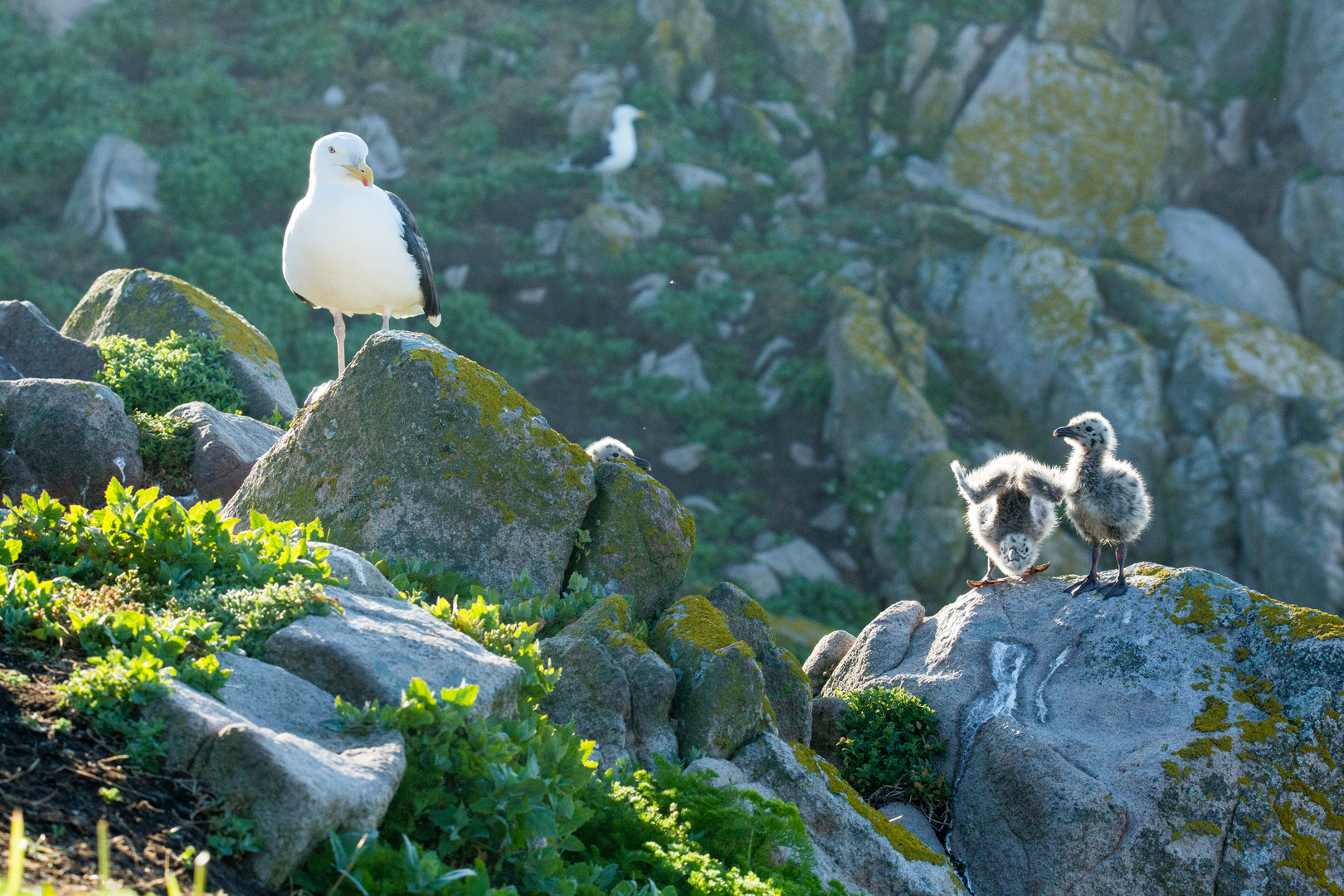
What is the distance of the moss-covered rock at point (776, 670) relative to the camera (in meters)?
7.46

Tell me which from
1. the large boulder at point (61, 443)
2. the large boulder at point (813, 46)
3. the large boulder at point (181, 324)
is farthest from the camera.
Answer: the large boulder at point (813, 46)

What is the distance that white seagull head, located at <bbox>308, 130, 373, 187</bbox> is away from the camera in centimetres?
787

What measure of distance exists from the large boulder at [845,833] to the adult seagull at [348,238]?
4479 mm

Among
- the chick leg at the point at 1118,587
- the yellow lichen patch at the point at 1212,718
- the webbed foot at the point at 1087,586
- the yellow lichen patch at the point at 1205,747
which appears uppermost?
the chick leg at the point at 1118,587

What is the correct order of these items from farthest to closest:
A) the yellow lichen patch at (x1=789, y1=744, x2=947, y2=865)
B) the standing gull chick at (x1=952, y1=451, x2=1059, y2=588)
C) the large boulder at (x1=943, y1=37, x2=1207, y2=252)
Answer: the large boulder at (x1=943, y1=37, x2=1207, y2=252) → the standing gull chick at (x1=952, y1=451, x2=1059, y2=588) → the yellow lichen patch at (x1=789, y1=744, x2=947, y2=865)

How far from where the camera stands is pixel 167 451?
8.80 metres

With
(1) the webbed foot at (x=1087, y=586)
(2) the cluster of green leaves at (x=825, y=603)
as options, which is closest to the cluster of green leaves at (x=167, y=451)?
(1) the webbed foot at (x=1087, y=586)

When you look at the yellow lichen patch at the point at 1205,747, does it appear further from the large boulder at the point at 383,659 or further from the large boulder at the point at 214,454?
the large boulder at the point at 214,454

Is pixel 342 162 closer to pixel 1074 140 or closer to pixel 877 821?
pixel 877 821

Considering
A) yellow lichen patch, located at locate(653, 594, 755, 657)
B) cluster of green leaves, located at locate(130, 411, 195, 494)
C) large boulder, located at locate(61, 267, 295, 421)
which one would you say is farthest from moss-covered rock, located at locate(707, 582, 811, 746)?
large boulder, located at locate(61, 267, 295, 421)

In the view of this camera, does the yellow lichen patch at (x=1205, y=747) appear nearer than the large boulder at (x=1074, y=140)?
Yes

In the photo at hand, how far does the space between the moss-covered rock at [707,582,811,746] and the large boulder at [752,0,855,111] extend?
22.6 metres

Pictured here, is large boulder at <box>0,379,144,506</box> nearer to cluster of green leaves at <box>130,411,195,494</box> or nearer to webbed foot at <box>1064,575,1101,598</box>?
cluster of green leaves at <box>130,411,195,494</box>

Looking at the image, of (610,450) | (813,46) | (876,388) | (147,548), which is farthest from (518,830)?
(813,46)
